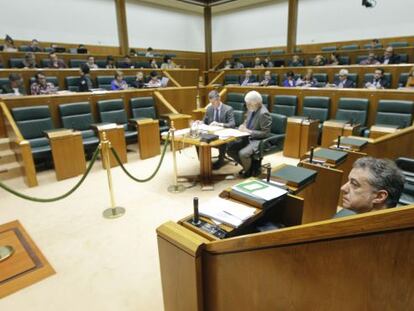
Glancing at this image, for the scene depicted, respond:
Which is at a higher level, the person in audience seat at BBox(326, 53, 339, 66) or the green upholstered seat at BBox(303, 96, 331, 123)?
the person in audience seat at BBox(326, 53, 339, 66)

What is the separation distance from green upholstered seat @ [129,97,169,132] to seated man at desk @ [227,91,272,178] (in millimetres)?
1841

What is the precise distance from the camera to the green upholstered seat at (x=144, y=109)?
507 cm

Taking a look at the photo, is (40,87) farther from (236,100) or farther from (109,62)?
(236,100)

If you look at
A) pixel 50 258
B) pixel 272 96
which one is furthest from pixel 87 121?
pixel 272 96

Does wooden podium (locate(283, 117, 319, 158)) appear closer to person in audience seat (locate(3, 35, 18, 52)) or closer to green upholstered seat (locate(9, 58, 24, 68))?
green upholstered seat (locate(9, 58, 24, 68))

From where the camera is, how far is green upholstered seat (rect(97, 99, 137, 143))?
4.66 metres

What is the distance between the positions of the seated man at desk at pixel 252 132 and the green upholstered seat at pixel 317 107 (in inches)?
55.7

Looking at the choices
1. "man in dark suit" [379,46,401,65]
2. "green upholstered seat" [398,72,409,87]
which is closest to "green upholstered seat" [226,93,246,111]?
"green upholstered seat" [398,72,409,87]

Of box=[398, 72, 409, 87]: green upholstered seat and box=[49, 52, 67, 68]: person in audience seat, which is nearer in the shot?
box=[398, 72, 409, 87]: green upholstered seat

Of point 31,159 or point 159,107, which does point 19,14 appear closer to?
point 159,107

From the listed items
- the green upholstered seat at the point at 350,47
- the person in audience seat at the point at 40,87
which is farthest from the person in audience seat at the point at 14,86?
the green upholstered seat at the point at 350,47

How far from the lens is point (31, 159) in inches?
141

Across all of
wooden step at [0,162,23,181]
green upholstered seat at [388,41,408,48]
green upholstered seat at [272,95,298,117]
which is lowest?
wooden step at [0,162,23,181]

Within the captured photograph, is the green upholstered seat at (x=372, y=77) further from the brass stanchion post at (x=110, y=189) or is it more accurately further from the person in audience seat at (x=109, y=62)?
the person in audience seat at (x=109, y=62)
